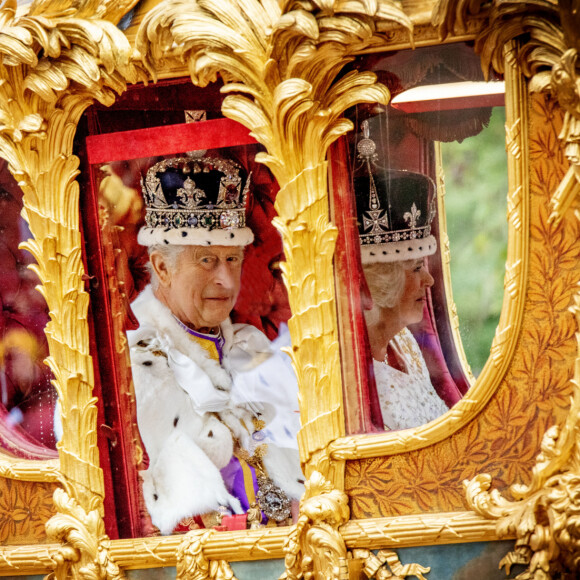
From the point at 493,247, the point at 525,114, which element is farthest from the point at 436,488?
the point at 525,114

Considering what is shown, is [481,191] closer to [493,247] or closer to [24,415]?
[493,247]

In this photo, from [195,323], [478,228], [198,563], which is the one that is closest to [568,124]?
[478,228]

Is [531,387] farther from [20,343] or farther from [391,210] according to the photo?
[20,343]

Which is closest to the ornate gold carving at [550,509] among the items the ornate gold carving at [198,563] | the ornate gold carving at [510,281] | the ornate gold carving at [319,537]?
the ornate gold carving at [510,281]

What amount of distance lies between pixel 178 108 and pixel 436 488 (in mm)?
1287

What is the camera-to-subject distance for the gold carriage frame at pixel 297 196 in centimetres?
313

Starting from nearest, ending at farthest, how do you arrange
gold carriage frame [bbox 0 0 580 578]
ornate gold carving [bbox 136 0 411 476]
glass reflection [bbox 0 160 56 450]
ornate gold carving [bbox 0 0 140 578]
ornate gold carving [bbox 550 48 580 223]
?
1. ornate gold carving [bbox 550 48 580 223]
2. gold carriage frame [bbox 0 0 580 578]
3. ornate gold carving [bbox 136 0 411 476]
4. ornate gold carving [bbox 0 0 140 578]
5. glass reflection [bbox 0 160 56 450]

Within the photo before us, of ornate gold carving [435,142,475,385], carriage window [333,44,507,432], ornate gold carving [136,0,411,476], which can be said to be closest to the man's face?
ornate gold carving [136,0,411,476]

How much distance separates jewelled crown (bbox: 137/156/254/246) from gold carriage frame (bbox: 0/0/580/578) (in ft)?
0.49

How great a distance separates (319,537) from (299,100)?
3.89 ft

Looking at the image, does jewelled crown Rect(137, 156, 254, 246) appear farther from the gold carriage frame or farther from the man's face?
the gold carriage frame

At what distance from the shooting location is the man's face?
3.54 meters

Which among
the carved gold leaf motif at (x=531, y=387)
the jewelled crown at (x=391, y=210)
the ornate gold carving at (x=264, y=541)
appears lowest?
the ornate gold carving at (x=264, y=541)

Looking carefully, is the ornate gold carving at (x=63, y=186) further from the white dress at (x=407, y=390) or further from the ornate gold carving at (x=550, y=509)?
the ornate gold carving at (x=550, y=509)
